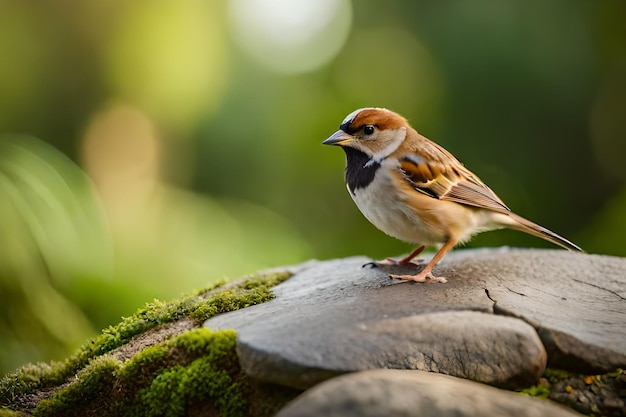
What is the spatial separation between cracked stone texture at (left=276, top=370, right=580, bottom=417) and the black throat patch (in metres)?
1.36

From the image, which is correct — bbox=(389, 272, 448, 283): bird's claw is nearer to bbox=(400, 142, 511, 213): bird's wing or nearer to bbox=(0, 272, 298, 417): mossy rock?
bbox=(400, 142, 511, 213): bird's wing

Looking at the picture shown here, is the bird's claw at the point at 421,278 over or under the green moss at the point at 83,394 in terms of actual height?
under

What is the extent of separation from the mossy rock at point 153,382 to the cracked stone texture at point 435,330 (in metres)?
0.12

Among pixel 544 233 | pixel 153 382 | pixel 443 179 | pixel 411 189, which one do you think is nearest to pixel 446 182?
pixel 443 179

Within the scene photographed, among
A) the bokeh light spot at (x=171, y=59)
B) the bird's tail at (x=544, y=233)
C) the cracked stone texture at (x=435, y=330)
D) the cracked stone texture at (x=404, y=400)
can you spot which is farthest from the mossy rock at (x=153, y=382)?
the bokeh light spot at (x=171, y=59)

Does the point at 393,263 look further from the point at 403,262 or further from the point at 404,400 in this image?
the point at 404,400

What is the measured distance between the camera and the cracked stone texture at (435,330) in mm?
2305

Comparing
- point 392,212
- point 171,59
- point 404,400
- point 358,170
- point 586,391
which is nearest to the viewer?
point 404,400

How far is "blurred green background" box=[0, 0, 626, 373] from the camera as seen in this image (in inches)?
247

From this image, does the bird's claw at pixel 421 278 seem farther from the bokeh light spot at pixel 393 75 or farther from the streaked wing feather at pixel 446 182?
the bokeh light spot at pixel 393 75

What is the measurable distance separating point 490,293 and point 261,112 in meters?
4.65

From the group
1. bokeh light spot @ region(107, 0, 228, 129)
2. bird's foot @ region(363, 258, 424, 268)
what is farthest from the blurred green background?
bird's foot @ region(363, 258, 424, 268)

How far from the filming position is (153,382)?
99.9 inches

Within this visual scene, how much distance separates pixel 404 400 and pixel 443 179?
1.71 meters
